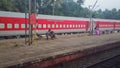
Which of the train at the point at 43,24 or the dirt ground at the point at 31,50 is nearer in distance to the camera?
the dirt ground at the point at 31,50

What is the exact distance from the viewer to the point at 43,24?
27.7m

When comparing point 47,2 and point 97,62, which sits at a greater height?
point 47,2

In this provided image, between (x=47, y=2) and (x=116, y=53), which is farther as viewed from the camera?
(x=47, y=2)

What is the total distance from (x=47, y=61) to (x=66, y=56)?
1.59m

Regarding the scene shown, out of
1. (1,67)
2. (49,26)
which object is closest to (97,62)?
(1,67)

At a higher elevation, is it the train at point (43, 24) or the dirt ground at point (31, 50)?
the train at point (43, 24)

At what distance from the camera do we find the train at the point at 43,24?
22683 mm

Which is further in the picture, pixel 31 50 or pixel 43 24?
pixel 43 24

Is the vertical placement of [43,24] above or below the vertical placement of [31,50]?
above

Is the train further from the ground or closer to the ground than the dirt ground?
further from the ground

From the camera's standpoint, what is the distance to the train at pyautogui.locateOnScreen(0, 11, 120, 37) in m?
22.7

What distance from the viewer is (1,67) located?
25.4 ft

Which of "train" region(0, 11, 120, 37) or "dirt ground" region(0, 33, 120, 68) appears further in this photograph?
"train" region(0, 11, 120, 37)

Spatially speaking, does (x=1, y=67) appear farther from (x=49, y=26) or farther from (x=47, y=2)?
(x=47, y=2)
